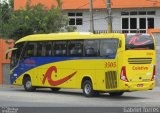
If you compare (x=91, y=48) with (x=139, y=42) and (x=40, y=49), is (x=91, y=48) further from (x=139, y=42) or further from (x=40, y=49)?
(x=40, y=49)

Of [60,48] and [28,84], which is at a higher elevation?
[60,48]

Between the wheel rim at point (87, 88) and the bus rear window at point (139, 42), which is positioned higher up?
the bus rear window at point (139, 42)

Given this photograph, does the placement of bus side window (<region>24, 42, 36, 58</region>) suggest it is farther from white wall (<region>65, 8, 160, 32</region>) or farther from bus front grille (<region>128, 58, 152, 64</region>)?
white wall (<region>65, 8, 160, 32</region>)

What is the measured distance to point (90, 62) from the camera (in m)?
26.7

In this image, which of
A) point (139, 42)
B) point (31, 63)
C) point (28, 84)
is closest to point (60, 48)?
point (31, 63)

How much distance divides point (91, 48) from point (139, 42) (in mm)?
2478

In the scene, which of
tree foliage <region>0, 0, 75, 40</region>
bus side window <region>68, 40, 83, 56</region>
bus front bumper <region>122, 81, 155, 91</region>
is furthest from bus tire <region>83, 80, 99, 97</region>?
tree foliage <region>0, 0, 75, 40</region>

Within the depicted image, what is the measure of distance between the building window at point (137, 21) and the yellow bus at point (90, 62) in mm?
25443

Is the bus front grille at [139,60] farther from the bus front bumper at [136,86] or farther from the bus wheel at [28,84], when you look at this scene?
the bus wheel at [28,84]

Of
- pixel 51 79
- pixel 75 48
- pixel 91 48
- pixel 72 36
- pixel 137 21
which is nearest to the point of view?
pixel 91 48

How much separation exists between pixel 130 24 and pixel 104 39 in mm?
30617

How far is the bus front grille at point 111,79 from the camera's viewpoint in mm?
25359

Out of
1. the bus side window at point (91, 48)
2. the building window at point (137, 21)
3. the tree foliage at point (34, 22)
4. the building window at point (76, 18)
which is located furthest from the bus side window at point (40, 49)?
the building window at point (76, 18)

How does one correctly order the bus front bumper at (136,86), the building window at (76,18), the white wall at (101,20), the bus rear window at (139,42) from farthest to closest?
the building window at (76,18) < the white wall at (101,20) < the bus rear window at (139,42) < the bus front bumper at (136,86)
